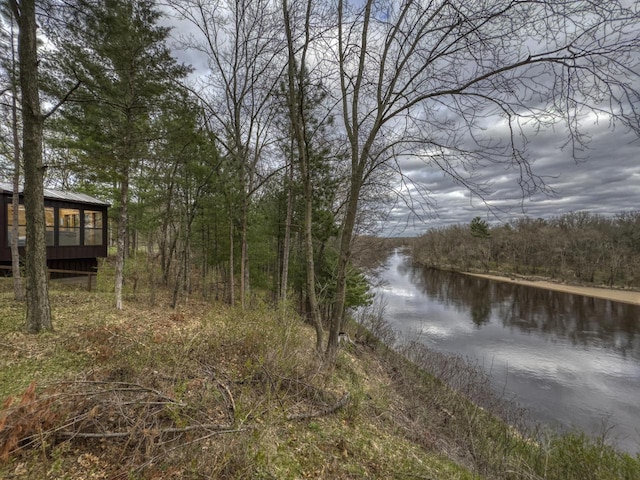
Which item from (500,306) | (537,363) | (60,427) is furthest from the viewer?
(500,306)

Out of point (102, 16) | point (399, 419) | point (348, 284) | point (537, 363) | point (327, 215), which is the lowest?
point (537, 363)

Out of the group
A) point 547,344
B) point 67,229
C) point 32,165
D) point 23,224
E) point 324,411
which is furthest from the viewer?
point 547,344

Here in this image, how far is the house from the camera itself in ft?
32.8

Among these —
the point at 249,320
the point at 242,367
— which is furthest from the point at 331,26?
the point at 242,367

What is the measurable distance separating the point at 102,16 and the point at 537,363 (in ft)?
63.6

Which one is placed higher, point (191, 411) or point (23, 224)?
point (23, 224)

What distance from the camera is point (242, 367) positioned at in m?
3.96

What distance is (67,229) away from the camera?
11789 mm

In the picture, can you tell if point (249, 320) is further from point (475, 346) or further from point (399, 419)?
point (475, 346)

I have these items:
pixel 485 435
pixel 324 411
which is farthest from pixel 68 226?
pixel 485 435

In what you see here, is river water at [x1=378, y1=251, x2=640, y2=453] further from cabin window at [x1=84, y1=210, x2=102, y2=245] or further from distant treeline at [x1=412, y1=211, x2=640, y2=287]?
cabin window at [x1=84, y1=210, x2=102, y2=245]

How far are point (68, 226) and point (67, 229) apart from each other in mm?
134

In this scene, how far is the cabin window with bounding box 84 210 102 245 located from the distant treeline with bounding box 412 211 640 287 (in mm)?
27209

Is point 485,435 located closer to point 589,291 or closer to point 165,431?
point 165,431
